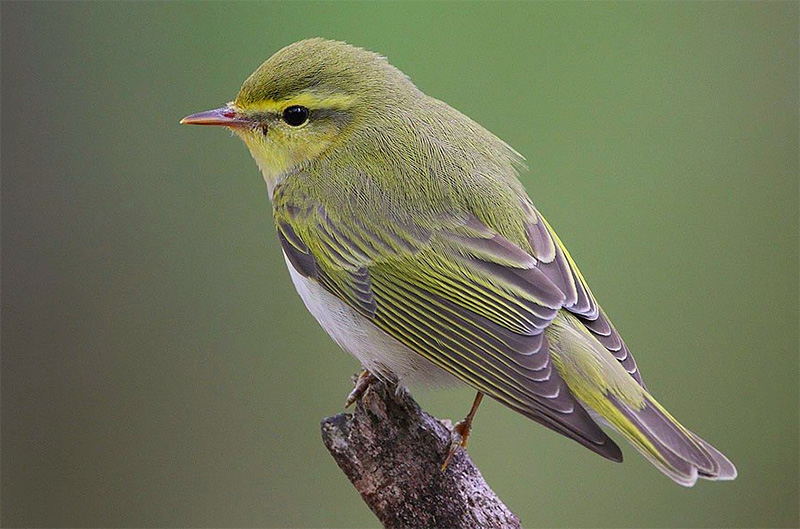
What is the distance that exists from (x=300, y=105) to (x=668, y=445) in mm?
1894

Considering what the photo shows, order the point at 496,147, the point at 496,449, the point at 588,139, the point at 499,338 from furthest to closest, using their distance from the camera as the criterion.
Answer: the point at 588,139
the point at 496,449
the point at 496,147
the point at 499,338

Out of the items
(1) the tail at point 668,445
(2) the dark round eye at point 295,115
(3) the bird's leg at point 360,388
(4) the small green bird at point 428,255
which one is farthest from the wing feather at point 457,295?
(2) the dark round eye at point 295,115

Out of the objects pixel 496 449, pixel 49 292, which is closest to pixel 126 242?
pixel 49 292

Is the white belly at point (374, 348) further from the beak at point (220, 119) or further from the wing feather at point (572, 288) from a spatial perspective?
the beak at point (220, 119)

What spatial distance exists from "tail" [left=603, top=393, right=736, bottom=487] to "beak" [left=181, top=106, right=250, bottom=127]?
181 cm

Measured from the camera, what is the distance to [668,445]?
2924 mm

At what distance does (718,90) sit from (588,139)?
0.89 m

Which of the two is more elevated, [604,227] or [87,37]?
[87,37]

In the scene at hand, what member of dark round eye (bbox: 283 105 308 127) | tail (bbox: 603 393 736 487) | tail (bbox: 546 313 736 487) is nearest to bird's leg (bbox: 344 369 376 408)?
tail (bbox: 546 313 736 487)

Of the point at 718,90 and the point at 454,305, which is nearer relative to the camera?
the point at 454,305

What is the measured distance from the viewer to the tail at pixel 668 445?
2.88 meters

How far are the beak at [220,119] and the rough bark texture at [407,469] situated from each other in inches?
49.0

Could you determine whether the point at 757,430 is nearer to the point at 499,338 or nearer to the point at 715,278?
the point at 715,278

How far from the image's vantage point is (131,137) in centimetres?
566
